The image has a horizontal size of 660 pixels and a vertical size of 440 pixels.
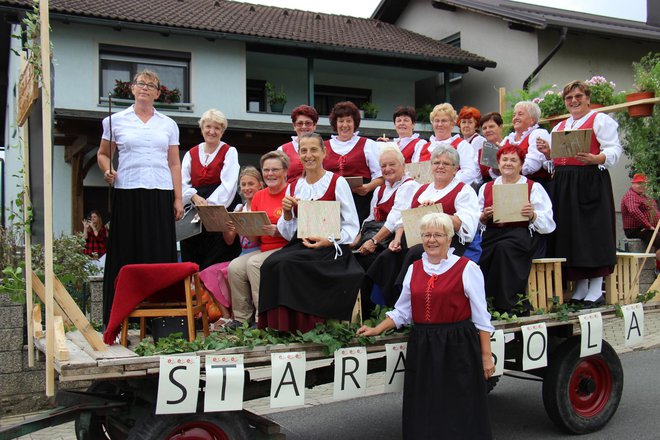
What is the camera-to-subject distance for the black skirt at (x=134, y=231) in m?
4.64

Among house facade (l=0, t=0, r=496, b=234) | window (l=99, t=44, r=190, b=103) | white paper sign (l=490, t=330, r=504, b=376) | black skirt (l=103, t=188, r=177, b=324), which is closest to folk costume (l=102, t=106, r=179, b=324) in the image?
black skirt (l=103, t=188, r=177, b=324)

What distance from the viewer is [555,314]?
5082 mm

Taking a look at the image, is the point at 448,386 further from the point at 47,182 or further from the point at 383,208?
the point at 47,182

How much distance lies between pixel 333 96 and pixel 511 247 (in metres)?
14.5

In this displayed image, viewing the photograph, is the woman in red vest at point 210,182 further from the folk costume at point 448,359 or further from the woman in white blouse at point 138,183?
the folk costume at point 448,359

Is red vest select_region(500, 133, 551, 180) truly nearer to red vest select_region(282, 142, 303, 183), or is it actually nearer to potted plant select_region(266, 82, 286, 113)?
red vest select_region(282, 142, 303, 183)

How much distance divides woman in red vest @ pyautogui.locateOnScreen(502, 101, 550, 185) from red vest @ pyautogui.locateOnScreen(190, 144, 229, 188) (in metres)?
2.35

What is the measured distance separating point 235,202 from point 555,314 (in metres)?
2.88

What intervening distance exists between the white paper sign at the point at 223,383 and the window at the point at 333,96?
51.4 ft

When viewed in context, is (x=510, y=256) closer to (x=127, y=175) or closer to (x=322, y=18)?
(x=127, y=175)

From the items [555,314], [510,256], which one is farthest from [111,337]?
[555,314]

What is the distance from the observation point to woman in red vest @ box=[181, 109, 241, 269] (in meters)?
5.49

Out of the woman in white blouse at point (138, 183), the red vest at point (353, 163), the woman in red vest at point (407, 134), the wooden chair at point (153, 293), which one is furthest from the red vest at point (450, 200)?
the woman in white blouse at point (138, 183)

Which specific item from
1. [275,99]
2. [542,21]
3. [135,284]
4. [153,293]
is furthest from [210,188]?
[542,21]
